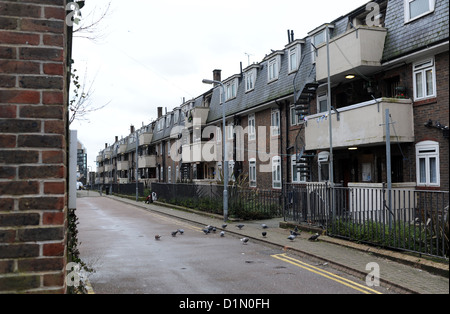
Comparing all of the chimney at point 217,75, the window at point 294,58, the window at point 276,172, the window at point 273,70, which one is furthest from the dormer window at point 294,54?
the chimney at point 217,75

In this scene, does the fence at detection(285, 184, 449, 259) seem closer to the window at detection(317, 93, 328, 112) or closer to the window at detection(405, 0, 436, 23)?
the window at detection(317, 93, 328, 112)

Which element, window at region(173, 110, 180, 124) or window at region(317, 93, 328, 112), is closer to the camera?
window at region(317, 93, 328, 112)

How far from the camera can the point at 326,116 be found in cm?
1869

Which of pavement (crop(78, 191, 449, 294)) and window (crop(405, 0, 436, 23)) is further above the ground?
window (crop(405, 0, 436, 23))

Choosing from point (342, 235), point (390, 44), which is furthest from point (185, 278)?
point (390, 44)

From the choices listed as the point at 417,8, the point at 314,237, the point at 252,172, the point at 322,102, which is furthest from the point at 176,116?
the point at 314,237

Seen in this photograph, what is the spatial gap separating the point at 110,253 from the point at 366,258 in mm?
6582

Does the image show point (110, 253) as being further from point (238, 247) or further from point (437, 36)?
point (437, 36)

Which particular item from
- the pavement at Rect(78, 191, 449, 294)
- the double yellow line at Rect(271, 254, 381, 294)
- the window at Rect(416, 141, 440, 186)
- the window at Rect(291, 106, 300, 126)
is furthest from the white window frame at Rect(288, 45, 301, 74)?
the double yellow line at Rect(271, 254, 381, 294)

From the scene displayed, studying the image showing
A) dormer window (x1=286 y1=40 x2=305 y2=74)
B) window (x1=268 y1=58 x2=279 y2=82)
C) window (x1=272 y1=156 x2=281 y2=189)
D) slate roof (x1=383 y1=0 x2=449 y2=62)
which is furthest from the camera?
window (x1=268 y1=58 x2=279 y2=82)

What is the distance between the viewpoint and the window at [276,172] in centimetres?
2538

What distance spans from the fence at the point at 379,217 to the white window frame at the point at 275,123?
1032 centimetres

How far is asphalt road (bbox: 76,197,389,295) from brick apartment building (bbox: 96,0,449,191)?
6224 mm

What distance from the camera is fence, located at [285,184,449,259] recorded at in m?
8.59
